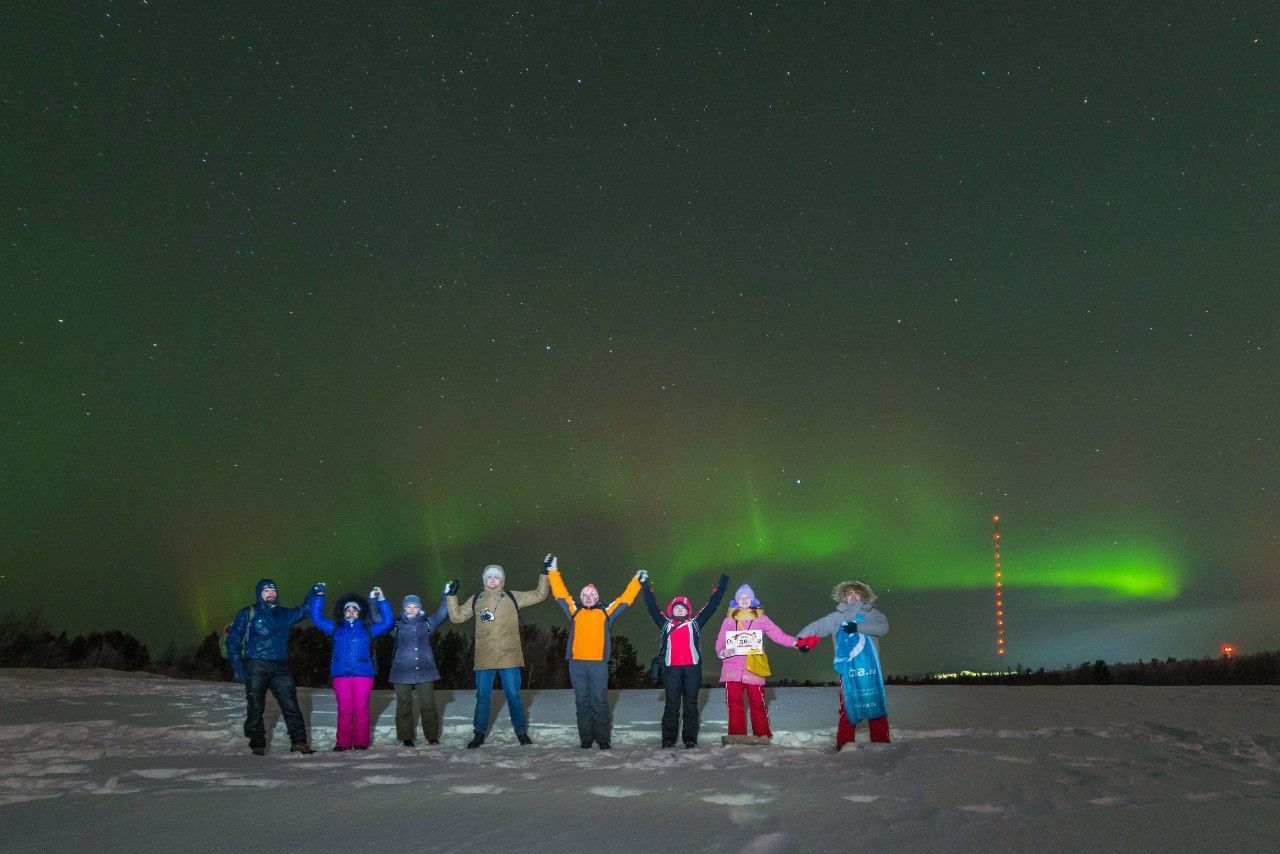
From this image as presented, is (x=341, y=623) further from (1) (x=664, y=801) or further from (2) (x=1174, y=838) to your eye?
(2) (x=1174, y=838)

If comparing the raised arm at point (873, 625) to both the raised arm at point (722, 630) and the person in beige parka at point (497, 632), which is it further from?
the person in beige parka at point (497, 632)

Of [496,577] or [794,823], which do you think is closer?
[794,823]

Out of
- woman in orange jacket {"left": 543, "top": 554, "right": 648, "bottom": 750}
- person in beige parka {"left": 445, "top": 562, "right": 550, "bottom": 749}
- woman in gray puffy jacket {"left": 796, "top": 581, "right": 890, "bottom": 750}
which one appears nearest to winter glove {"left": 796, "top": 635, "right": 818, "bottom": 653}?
woman in gray puffy jacket {"left": 796, "top": 581, "right": 890, "bottom": 750}

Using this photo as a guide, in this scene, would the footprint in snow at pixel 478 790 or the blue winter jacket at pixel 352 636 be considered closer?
the footprint in snow at pixel 478 790

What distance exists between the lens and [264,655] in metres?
9.88

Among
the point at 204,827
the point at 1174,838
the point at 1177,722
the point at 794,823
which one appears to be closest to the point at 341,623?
the point at 204,827

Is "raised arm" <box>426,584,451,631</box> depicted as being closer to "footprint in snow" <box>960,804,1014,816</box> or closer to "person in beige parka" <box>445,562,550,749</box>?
"person in beige parka" <box>445,562,550,749</box>

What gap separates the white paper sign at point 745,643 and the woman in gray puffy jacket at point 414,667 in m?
3.23

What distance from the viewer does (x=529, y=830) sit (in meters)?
5.03

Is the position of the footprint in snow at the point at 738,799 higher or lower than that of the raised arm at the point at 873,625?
lower

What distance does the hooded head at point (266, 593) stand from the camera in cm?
1025

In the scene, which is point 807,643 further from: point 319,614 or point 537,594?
point 319,614

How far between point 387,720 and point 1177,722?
9.64 metres

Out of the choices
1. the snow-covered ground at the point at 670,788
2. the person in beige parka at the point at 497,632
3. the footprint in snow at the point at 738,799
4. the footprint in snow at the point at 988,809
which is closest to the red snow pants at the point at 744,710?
the snow-covered ground at the point at 670,788
